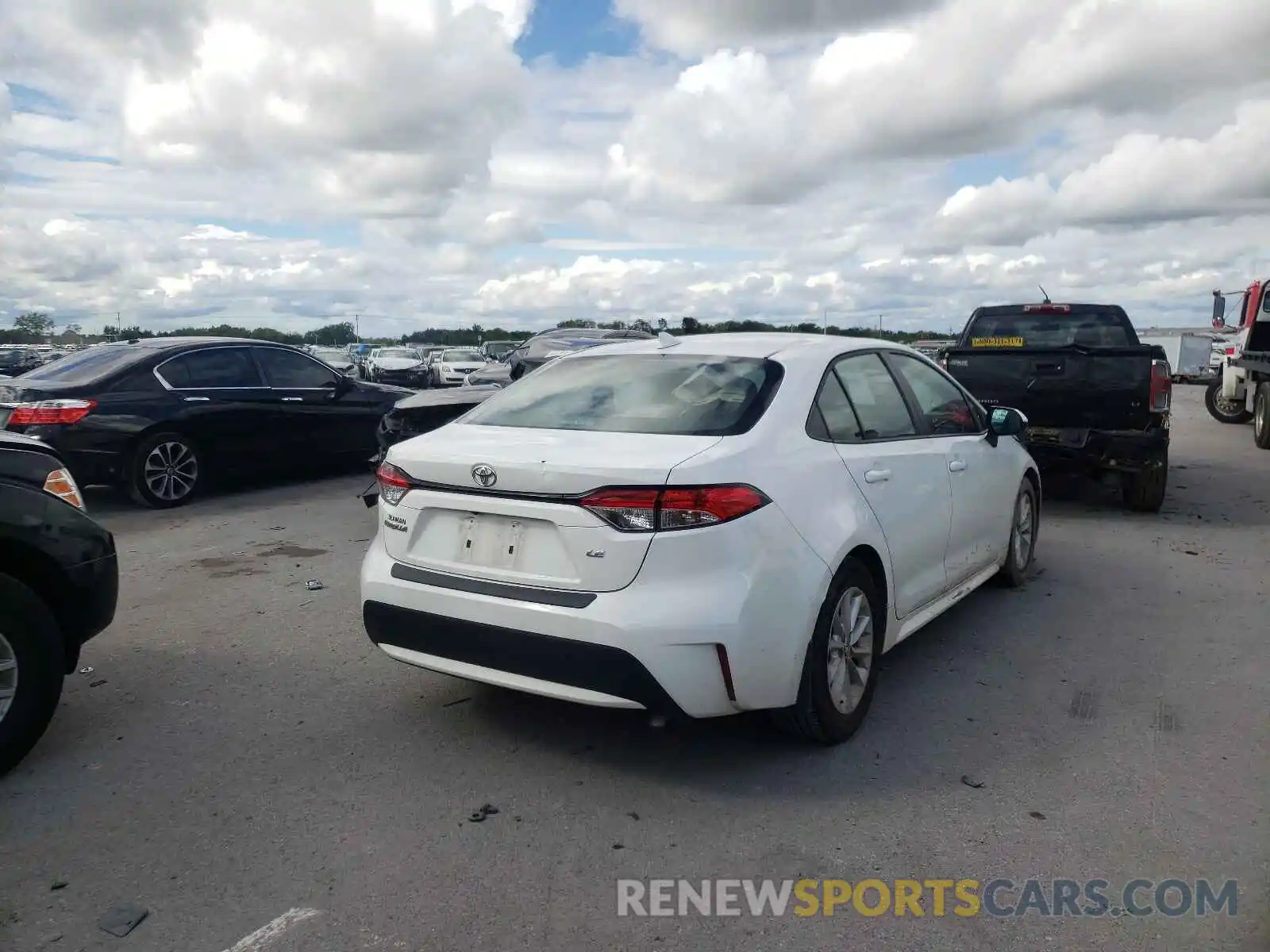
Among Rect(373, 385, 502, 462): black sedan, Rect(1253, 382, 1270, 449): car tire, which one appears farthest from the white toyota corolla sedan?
Rect(1253, 382, 1270, 449): car tire

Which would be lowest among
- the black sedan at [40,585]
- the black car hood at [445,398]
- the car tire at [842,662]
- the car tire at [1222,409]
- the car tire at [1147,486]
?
the car tire at [1222,409]

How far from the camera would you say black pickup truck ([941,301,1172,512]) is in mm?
8555

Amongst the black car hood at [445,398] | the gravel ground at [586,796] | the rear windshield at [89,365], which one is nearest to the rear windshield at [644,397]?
the gravel ground at [586,796]

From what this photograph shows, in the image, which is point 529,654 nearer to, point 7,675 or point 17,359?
point 7,675

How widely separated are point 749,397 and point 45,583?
292 centimetres

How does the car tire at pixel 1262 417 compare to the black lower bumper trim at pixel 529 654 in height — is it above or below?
below

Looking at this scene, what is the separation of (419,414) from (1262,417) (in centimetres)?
1216

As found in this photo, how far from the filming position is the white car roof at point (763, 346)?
14.4 feet

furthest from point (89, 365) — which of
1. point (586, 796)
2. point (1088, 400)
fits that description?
point (1088, 400)

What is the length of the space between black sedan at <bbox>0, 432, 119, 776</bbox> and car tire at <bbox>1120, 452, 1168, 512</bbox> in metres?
8.00

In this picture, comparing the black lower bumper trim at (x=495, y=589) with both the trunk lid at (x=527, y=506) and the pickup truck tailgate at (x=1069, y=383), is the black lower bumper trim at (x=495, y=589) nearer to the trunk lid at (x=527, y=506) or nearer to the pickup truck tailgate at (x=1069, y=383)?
the trunk lid at (x=527, y=506)

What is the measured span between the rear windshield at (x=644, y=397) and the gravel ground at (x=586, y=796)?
1.27 m

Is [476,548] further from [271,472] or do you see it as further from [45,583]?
[271,472]

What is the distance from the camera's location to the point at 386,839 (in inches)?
129
